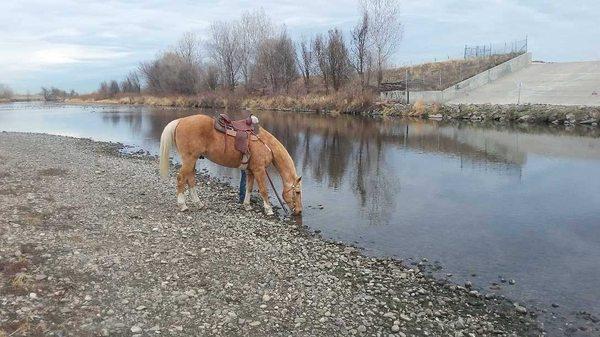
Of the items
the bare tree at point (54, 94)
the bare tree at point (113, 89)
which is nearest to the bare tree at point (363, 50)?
the bare tree at point (113, 89)

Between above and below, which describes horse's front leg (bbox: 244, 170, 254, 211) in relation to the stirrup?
below

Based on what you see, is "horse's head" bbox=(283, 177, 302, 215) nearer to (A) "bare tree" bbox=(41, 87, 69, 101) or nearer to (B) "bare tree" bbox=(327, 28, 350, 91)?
(B) "bare tree" bbox=(327, 28, 350, 91)

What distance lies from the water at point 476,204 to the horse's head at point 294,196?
1.52 feet

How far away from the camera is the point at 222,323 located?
19.2ft

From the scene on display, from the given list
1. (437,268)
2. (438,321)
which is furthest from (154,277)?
(437,268)

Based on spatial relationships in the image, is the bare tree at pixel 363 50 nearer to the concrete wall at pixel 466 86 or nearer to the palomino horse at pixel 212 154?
the concrete wall at pixel 466 86

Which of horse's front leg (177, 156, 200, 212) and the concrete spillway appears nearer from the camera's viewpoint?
horse's front leg (177, 156, 200, 212)

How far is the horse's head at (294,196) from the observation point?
11.6 meters

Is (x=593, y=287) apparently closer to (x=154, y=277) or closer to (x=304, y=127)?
(x=154, y=277)

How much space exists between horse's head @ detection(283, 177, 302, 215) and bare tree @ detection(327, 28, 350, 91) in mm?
46598

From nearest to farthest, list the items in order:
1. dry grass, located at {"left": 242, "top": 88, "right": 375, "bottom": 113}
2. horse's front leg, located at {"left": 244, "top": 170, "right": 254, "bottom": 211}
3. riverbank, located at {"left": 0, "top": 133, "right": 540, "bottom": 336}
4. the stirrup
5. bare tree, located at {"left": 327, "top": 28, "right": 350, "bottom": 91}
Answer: riverbank, located at {"left": 0, "top": 133, "right": 540, "bottom": 336} < the stirrup < horse's front leg, located at {"left": 244, "top": 170, "right": 254, "bottom": 211} < dry grass, located at {"left": 242, "top": 88, "right": 375, "bottom": 113} < bare tree, located at {"left": 327, "top": 28, "right": 350, "bottom": 91}

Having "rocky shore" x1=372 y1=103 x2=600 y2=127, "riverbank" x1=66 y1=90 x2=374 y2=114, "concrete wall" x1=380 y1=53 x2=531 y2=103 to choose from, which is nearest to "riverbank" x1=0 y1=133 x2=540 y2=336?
"rocky shore" x1=372 y1=103 x2=600 y2=127

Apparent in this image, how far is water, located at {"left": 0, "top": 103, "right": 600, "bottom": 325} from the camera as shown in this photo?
8.60 meters

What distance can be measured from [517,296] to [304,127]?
28.9 m
